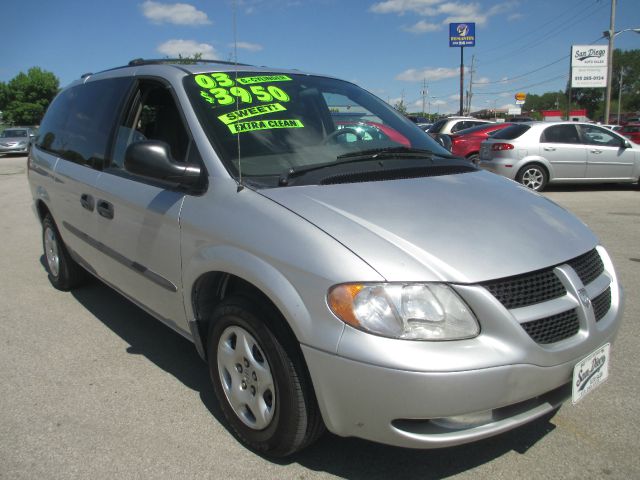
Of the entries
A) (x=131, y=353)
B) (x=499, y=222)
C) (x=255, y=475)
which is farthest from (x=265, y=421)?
(x=131, y=353)

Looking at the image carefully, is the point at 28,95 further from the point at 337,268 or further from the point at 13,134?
the point at 337,268

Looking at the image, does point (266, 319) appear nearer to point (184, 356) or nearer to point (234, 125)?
point (234, 125)

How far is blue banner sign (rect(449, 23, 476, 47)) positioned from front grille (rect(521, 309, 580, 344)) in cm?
4656

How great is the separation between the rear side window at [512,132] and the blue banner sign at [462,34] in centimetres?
3656

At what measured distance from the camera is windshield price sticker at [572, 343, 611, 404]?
7.16ft

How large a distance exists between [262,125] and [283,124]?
0.43ft

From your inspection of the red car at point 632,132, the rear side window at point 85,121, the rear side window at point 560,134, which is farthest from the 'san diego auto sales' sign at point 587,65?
the rear side window at point 85,121

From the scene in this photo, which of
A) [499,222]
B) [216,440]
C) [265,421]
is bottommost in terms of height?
[216,440]

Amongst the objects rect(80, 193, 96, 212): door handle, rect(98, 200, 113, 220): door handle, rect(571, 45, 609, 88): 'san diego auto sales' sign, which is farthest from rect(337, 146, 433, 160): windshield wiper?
rect(571, 45, 609, 88): 'san diego auto sales' sign

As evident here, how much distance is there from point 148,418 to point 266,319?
1.08 metres

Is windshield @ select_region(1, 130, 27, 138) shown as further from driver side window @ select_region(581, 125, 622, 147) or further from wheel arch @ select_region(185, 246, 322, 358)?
wheel arch @ select_region(185, 246, 322, 358)

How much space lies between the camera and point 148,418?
9.25 ft

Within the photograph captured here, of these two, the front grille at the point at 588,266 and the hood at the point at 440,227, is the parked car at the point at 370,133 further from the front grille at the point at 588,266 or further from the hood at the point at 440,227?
the front grille at the point at 588,266

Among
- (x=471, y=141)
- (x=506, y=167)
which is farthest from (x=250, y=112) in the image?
(x=471, y=141)
